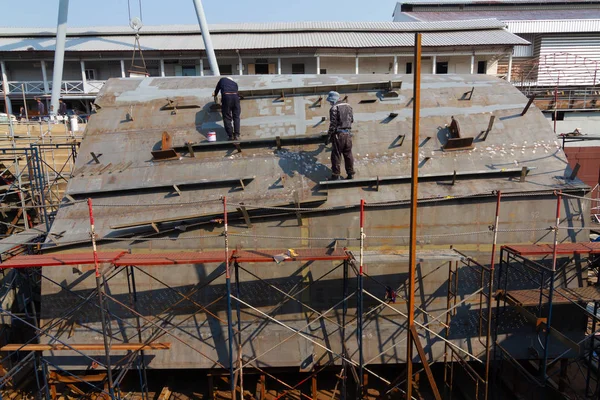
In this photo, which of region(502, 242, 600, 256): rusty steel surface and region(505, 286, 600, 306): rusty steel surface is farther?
region(505, 286, 600, 306): rusty steel surface

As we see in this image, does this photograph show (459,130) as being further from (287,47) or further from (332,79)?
(287,47)

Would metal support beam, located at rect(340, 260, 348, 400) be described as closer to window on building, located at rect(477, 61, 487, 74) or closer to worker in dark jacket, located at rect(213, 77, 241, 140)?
worker in dark jacket, located at rect(213, 77, 241, 140)

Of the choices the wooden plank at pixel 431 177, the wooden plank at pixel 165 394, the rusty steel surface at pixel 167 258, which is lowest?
the wooden plank at pixel 165 394

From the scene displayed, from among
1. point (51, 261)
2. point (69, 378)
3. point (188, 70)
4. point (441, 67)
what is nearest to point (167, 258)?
point (51, 261)

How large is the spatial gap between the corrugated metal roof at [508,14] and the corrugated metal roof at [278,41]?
9.68 meters

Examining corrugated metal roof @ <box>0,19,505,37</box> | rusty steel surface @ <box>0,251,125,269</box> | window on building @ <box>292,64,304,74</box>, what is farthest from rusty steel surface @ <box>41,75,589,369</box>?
corrugated metal roof @ <box>0,19,505,37</box>

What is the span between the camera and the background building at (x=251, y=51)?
75.7 feet

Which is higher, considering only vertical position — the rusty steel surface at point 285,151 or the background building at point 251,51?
the background building at point 251,51

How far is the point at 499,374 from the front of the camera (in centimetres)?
763

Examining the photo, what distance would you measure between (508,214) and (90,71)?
88.8 ft

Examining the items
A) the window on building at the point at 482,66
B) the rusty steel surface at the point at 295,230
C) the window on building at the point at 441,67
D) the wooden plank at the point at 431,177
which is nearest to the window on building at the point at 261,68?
the window on building at the point at 441,67

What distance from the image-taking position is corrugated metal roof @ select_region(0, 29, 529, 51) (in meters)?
22.9

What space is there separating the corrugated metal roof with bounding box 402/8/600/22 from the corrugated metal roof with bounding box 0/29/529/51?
381 inches

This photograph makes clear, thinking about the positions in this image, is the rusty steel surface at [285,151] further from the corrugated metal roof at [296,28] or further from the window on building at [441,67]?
the corrugated metal roof at [296,28]
